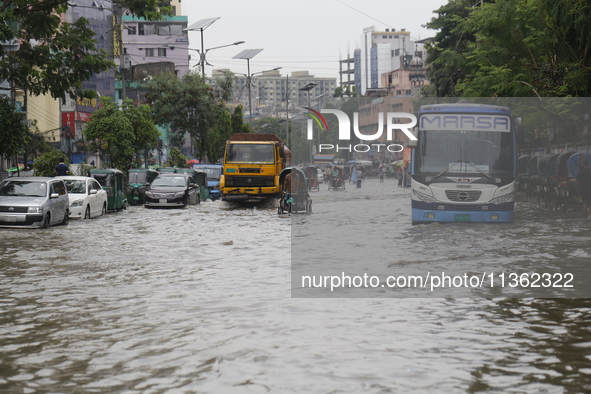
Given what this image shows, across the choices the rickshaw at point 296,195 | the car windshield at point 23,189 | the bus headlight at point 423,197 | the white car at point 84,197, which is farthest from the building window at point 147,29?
the bus headlight at point 423,197

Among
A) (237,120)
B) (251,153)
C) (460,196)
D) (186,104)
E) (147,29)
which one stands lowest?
(460,196)

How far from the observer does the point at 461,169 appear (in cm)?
2133

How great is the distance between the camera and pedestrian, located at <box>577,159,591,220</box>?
Result: 2584cm

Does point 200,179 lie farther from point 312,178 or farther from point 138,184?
point 312,178

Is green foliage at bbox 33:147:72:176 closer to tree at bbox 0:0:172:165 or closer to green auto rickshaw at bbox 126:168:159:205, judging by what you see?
green auto rickshaw at bbox 126:168:159:205

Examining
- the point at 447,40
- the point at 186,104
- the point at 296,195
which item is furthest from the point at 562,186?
the point at 186,104

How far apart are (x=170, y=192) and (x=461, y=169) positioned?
1911cm

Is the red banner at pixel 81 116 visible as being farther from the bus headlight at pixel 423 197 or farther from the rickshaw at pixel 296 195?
the bus headlight at pixel 423 197

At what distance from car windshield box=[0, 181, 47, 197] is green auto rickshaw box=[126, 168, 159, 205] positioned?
15.1 meters

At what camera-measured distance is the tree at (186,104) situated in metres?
65.5

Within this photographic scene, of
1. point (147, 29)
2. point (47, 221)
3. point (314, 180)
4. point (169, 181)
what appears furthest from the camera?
point (147, 29)

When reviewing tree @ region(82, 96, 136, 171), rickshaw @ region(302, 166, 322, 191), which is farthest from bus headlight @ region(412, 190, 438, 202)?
tree @ region(82, 96, 136, 171)

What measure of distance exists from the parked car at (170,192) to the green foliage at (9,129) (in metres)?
8.82

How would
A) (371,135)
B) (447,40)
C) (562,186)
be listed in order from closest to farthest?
(371,135)
(562,186)
(447,40)
